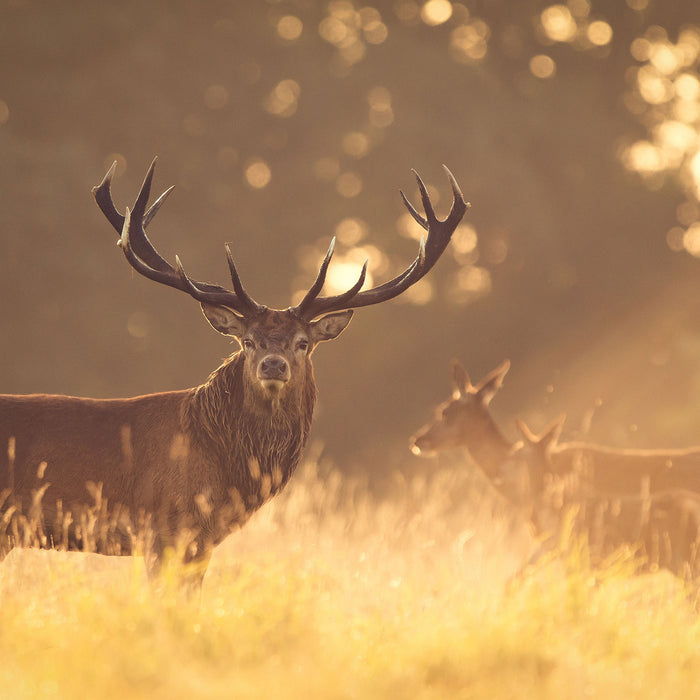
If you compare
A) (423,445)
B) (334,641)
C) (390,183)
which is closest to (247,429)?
(334,641)

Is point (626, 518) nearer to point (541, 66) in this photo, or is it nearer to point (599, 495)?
point (599, 495)

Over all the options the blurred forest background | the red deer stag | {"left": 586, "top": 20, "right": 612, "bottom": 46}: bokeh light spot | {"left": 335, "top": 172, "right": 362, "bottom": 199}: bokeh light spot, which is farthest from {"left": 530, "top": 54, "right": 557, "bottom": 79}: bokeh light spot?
the red deer stag

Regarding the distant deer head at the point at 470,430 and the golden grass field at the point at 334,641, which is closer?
the golden grass field at the point at 334,641

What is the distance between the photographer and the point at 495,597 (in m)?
4.44

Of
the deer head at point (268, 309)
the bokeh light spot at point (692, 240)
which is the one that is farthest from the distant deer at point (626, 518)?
the bokeh light spot at point (692, 240)

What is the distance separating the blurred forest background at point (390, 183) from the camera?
1641 cm

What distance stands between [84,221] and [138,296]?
133cm

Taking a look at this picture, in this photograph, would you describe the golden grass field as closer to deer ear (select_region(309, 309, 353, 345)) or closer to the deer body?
deer ear (select_region(309, 309, 353, 345))

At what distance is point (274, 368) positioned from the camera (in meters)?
5.61

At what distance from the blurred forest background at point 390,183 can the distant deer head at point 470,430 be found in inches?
260

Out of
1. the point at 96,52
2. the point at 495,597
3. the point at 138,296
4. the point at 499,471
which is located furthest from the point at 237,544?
the point at 96,52

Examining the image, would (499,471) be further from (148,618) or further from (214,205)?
(214,205)

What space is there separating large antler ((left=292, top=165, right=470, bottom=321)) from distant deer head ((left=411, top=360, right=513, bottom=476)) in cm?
293

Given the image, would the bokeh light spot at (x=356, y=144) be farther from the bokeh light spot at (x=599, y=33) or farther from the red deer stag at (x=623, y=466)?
the red deer stag at (x=623, y=466)
